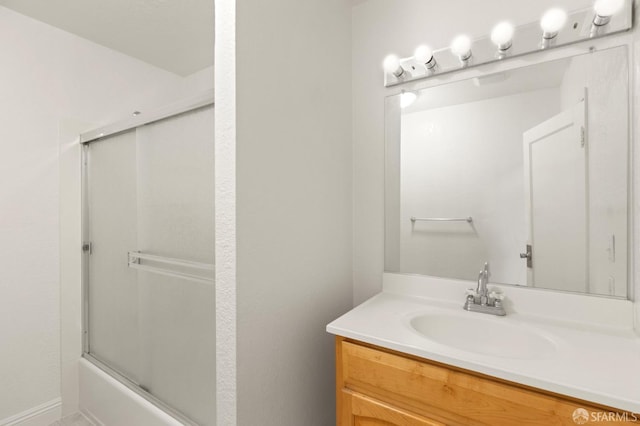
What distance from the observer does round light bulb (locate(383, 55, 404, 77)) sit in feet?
4.51

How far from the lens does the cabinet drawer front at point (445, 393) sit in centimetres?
73

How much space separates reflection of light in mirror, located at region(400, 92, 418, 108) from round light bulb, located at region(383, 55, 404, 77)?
3.7 inches

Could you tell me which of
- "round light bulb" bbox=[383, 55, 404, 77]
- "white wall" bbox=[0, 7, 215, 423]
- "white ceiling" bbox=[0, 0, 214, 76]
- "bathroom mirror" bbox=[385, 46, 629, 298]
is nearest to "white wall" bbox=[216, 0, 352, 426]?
"round light bulb" bbox=[383, 55, 404, 77]

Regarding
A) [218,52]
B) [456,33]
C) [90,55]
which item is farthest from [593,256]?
[90,55]

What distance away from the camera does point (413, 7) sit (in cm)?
138

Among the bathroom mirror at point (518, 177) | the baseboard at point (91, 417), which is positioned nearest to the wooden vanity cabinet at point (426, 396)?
the bathroom mirror at point (518, 177)

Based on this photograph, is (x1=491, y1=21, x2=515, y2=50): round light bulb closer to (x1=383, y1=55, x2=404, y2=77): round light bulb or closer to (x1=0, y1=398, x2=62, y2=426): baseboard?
(x1=383, y1=55, x2=404, y2=77): round light bulb

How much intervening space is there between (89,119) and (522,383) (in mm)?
2626

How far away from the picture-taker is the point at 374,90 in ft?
4.90

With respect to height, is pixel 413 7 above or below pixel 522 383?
above

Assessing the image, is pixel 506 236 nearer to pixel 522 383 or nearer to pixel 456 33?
pixel 522 383

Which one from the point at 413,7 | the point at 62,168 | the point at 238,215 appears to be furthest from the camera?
the point at 62,168

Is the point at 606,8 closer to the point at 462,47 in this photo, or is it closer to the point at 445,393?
the point at 462,47

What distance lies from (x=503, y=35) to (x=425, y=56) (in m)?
0.29
